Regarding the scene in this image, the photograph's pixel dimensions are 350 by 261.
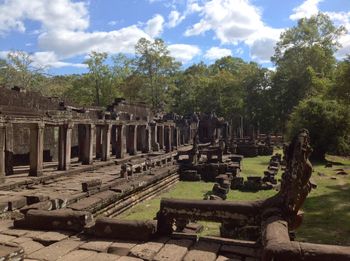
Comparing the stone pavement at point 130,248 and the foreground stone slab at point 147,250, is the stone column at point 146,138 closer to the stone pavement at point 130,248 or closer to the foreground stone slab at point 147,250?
the stone pavement at point 130,248

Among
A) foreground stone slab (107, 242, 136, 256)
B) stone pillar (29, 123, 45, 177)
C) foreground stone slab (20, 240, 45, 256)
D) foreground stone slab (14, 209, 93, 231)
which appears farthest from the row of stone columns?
foreground stone slab (107, 242, 136, 256)

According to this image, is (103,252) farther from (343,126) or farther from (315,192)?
(343,126)

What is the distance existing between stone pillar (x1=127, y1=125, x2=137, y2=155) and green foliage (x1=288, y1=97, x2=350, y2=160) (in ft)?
43.2

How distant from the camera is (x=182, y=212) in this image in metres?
6.45

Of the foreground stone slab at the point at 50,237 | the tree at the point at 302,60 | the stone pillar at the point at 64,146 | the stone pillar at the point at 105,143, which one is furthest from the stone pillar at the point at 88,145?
the tree at the point at 302,60

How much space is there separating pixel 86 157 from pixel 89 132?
1.23 m

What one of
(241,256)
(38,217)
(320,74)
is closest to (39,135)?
(38,217)

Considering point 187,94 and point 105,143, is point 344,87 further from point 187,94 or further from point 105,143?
A: point 187,94

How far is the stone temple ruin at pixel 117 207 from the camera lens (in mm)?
5562

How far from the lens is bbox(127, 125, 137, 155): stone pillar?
24.1 meters

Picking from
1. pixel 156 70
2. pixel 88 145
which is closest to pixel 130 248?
pixel 88 145

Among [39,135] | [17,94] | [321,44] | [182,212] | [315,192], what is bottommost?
[315,192]

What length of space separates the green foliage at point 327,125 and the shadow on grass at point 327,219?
12677 mm

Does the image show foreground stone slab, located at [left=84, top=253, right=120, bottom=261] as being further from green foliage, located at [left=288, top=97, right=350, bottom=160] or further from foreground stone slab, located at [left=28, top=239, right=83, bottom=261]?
green foliage, located at [left=288, top=97, right=350, bottom=160]
